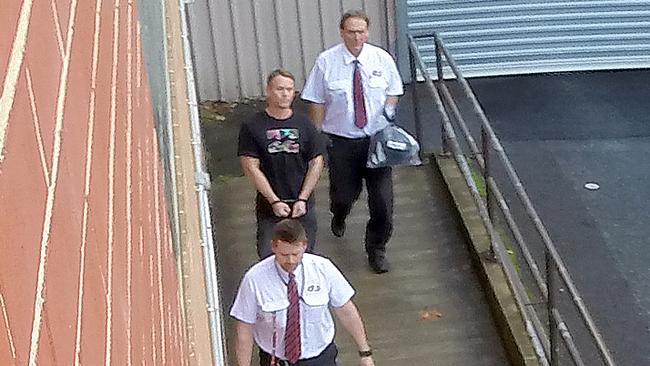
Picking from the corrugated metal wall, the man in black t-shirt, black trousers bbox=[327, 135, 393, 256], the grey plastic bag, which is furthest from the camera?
the corrugated metal wall

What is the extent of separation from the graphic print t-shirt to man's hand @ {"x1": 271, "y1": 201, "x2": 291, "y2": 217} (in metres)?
0.14

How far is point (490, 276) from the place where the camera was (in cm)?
691

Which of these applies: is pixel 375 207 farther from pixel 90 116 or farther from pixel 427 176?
pixel 90 116

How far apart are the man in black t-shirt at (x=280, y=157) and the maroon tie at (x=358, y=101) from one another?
0.61m

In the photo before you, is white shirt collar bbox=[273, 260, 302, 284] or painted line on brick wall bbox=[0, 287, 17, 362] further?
white shirt collar bbox=[273, 260, 302, 284]

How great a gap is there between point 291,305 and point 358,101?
188 centimetres

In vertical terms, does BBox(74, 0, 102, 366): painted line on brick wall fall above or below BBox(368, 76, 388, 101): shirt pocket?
above

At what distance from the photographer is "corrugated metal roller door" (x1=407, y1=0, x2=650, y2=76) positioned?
1023 cm

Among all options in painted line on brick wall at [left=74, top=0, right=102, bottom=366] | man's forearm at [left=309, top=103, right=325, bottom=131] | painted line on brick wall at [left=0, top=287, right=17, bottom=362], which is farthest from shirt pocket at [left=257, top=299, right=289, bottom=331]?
painted line on brick wall at [left=0, top=287, right=17, bottom=362]

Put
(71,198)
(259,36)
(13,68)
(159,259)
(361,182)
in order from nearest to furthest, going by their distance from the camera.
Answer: (13,68), (71,198), (159,259), (361,182), (259,36)

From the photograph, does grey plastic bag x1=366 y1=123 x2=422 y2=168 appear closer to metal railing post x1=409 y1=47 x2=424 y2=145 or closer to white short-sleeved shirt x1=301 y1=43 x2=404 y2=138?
white short-sleeved shirt x1=301 y1=43 x2=404 y2=138

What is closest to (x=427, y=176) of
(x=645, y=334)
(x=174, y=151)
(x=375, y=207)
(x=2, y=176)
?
(x=375, y=207)

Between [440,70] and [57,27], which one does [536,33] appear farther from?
[57,27]

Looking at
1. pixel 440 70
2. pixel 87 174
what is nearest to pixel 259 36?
pixel 440 70
